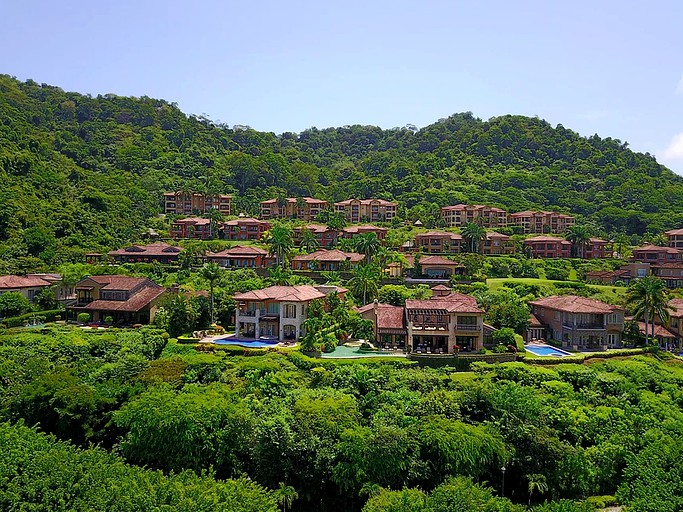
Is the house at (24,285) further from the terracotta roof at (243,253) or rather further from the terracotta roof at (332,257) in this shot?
the terracotta roof at (332,257)

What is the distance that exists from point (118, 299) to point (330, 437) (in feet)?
92.6

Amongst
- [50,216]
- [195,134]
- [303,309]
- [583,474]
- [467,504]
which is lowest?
[583,474]

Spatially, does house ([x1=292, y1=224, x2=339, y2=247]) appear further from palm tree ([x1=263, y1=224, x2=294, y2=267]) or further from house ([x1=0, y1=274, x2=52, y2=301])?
house ([x1=0, y1=274, x2=52, y2=301])

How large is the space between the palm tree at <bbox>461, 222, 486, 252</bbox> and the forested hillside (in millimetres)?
15251

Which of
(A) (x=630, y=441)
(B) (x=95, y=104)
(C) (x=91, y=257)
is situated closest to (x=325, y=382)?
(A) (x=630, y=441)

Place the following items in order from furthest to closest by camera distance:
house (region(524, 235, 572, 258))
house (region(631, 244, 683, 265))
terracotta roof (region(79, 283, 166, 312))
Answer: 1. house (region(524, 235, 572, 258))
2. house (region(631, 244, 683, 265))
3. terracotta roof (region(79, 283, 166, 312))

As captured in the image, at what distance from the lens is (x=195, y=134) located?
460 feet

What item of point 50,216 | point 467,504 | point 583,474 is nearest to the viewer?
point 467,504

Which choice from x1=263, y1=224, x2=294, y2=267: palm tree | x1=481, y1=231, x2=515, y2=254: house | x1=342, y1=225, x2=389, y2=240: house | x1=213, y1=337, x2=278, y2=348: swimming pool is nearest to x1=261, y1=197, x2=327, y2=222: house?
x1=342, y1=225, x2=389, y2=240: house

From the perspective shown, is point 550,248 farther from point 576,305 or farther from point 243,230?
point 243,230

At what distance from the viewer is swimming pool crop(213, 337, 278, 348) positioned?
40156 millimetres

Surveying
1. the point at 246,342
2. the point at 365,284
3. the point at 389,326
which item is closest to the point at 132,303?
the point at 246,342

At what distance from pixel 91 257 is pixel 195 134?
80723 millimetres

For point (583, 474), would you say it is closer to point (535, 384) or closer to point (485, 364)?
point (535, 384)
